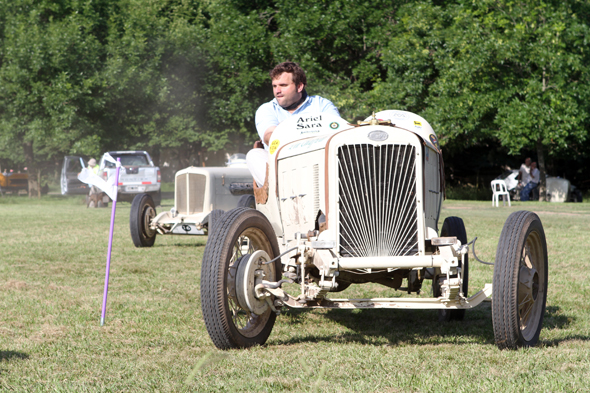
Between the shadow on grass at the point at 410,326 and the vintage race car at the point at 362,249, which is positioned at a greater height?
the vintage race car at the point at 362,249

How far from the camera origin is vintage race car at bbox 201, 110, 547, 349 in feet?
12.9

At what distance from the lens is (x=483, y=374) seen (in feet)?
11.7

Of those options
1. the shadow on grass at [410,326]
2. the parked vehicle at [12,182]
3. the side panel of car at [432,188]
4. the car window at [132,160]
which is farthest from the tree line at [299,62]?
the side panel of car at [432,188]

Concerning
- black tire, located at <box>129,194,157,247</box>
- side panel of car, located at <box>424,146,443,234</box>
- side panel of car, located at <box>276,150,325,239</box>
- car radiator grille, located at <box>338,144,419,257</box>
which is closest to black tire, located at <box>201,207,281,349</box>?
side panel of car, located at <box>276,150,325,239</box>

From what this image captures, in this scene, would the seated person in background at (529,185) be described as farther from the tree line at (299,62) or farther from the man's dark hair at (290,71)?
the man's dark hair at (290,71)

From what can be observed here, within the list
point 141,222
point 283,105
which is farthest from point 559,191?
point 283,105

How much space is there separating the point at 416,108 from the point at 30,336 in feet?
77.3

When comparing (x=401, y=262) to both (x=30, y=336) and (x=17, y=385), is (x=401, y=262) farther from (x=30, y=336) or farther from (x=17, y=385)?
(x=30, y=336)

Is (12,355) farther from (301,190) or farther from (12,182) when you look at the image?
(12,182)

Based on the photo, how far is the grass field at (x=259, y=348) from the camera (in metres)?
3.44

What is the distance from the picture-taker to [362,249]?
4164 millimetres

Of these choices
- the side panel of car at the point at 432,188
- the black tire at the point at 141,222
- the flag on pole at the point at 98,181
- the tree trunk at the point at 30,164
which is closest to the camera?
the side panel of car at the point at 432,188

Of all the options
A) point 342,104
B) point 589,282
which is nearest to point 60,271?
point 589,282

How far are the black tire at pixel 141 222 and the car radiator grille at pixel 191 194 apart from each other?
0.56 meters
